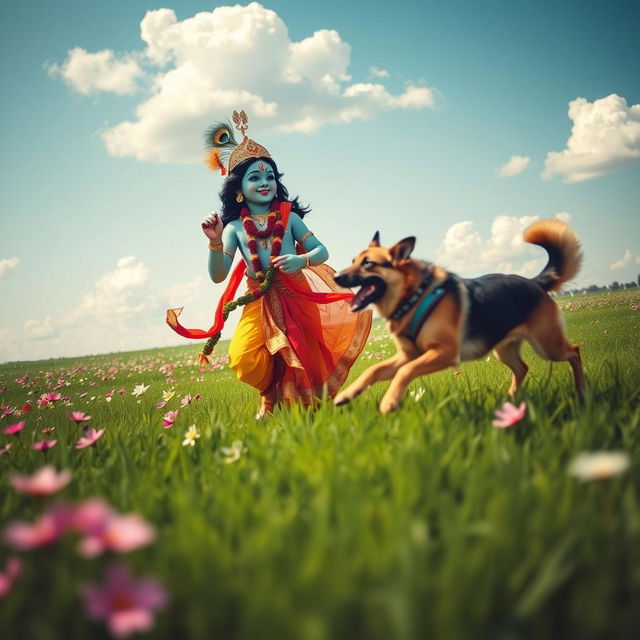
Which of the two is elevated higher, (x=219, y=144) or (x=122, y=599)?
(x=219, y=144)

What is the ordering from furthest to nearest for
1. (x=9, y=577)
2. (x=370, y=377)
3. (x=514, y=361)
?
(x=514, y=361) → (x=370, y=377) → (x=9, y=577)

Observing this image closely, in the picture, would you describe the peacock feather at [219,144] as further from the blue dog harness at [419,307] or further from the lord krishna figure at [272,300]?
the blue dog harness at [419,307]

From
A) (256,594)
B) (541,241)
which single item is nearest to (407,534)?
(256,594)

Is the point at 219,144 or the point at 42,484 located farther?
the point at 219,144

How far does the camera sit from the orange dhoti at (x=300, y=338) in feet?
14.6

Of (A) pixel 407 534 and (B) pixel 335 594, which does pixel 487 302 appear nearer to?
(A) pixel 407 534

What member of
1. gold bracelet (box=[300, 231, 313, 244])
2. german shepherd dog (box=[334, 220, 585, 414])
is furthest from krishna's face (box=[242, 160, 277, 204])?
german shepherd dog (box=[334, 220, 585, 414])

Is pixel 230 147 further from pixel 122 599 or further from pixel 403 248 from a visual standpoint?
pixel 122 599

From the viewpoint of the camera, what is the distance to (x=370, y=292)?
262cm

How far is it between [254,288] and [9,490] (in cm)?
276

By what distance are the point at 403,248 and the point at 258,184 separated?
8.28 feet

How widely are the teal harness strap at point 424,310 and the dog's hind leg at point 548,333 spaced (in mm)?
879

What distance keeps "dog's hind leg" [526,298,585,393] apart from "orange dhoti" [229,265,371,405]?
1.76 metres

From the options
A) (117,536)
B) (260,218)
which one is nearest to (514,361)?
(260,218)
